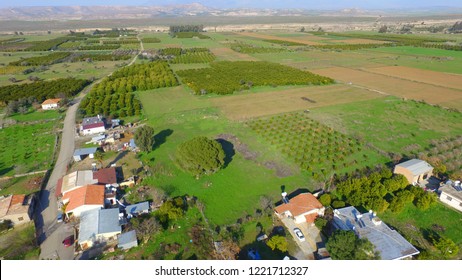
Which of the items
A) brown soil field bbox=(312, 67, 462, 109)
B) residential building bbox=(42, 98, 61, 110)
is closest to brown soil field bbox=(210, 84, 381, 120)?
brown soil field bbox=(312, 67, 462, 109)

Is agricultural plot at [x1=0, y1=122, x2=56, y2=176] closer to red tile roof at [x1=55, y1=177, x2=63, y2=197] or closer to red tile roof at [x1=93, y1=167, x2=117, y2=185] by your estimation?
red tile roof at [x1=55, y1=177, x2=63, y2=197]

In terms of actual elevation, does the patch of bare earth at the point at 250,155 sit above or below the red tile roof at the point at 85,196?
below

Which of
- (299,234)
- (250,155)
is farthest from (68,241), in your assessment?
(250,155)

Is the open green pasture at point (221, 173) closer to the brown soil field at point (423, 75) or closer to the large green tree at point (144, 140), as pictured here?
the large green tree at point (144, 140)

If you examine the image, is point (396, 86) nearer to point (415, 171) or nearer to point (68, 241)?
point (415, 171)

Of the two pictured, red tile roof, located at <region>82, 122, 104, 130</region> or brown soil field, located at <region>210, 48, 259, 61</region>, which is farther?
brown soil field, located at <region>210, 48, 259, 61</region>

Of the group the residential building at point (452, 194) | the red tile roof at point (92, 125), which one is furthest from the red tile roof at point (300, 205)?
the red tile roof at point (92, 125)

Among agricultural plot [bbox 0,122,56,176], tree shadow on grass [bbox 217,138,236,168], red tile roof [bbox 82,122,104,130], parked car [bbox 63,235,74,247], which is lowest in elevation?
agricultural plot [bbox 0,122,56,176]
